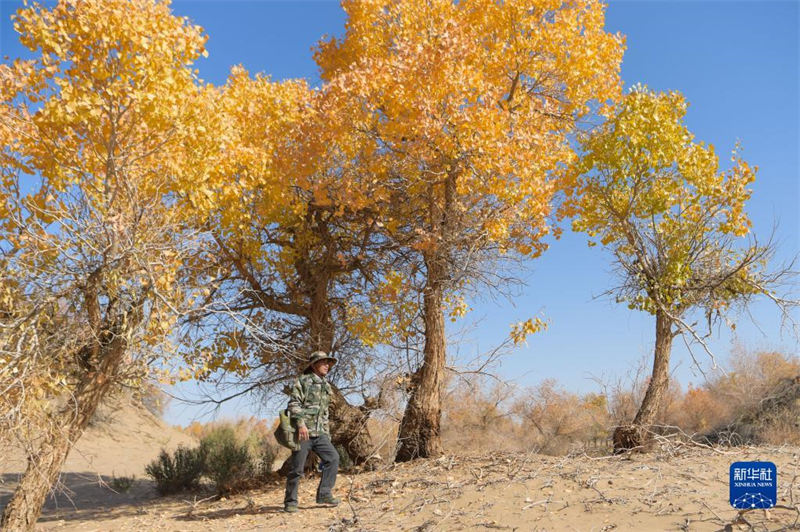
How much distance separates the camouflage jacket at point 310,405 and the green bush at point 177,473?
733 cm

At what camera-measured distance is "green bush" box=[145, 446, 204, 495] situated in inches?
556

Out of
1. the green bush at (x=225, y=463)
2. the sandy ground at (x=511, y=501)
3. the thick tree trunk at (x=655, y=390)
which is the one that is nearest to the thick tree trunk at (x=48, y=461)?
the sandy ground at (x=511, y=501)

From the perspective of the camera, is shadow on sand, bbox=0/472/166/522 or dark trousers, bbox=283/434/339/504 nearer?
dark trousers, bbox=283/434/339/504

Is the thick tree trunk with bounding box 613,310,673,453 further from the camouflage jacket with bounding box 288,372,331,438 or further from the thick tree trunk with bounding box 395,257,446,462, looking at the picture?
the camouflage jacket with bounding box 288,372,331,438

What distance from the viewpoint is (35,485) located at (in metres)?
8.74

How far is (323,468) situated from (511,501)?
9.00 ft

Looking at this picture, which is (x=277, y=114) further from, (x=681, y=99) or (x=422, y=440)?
(x=681, y=99)

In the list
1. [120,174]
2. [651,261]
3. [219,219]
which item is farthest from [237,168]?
[651,261]

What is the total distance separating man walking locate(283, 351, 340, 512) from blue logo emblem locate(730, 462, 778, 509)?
4.86 meters

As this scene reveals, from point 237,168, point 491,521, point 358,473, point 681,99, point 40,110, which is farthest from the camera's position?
point 681,99

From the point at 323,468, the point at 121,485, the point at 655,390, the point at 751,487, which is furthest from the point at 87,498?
the point at 751,487

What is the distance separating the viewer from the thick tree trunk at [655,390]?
11562mm

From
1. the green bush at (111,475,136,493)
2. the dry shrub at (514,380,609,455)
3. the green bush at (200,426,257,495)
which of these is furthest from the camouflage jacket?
the dry shrub at (514,380,609,455)

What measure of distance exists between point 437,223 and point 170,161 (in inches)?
178
